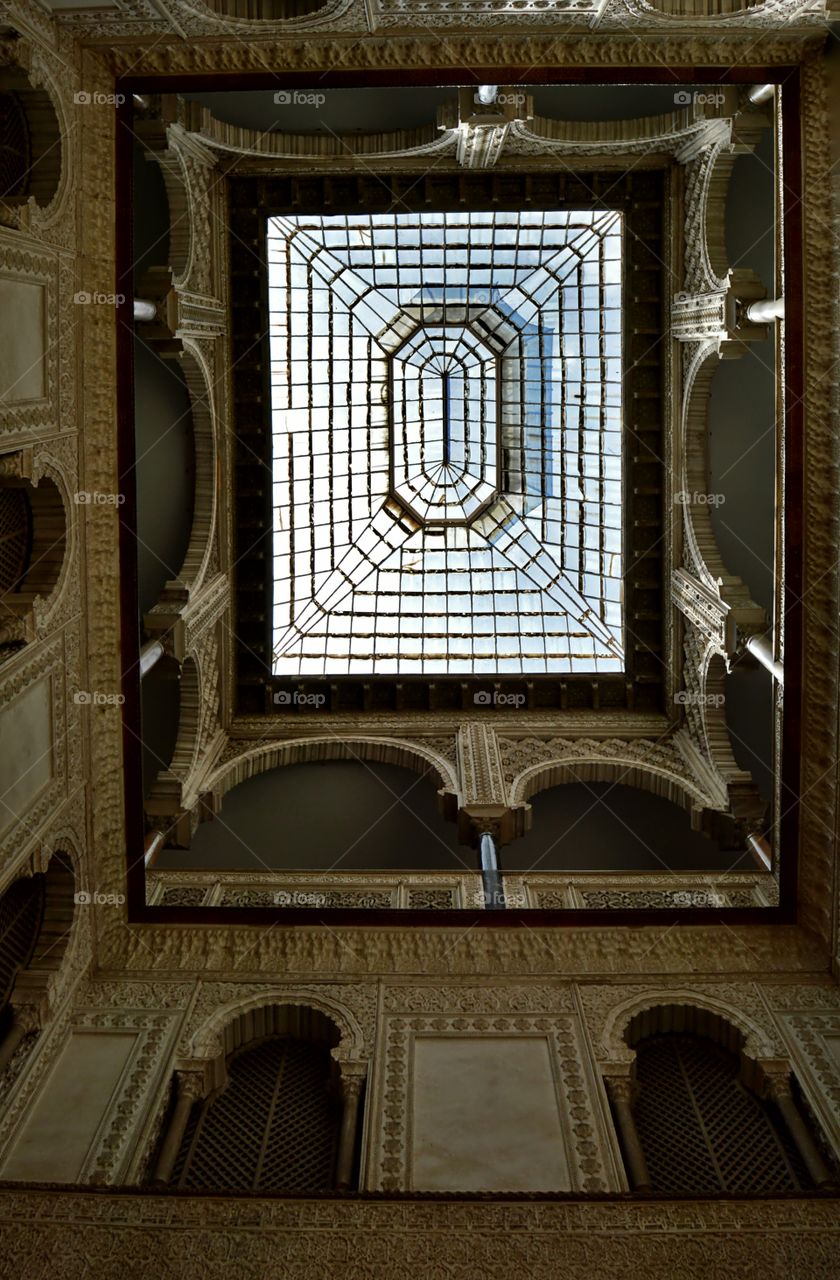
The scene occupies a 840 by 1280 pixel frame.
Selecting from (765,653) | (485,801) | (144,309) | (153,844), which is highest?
(144,309)

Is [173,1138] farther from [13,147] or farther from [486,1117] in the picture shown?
[13,147]

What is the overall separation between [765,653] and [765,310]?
3447mm

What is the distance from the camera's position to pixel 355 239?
46.9 ft

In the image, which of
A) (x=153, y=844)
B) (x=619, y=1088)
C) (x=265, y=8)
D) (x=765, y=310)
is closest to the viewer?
(x=619, y=1088)

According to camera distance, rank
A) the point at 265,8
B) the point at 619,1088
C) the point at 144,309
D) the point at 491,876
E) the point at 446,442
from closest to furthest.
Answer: the point at 619,1088, the point at 265,8, the point at 491,876, the point at 144,309, the point at 446,442

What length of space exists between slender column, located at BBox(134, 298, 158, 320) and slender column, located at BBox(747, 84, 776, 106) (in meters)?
6.38

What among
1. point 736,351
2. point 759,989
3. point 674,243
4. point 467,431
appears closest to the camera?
point 759,989

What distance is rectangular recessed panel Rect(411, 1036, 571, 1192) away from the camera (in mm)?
6746

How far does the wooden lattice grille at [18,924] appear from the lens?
791 cm

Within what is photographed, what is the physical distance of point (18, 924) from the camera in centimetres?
820

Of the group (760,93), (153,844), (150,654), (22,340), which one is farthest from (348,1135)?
(760,93)

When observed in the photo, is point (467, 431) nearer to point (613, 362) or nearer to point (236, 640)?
point (613, 362)

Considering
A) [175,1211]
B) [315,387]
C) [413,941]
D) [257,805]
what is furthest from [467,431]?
[175,1211]

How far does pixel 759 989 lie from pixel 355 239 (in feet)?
36.5
